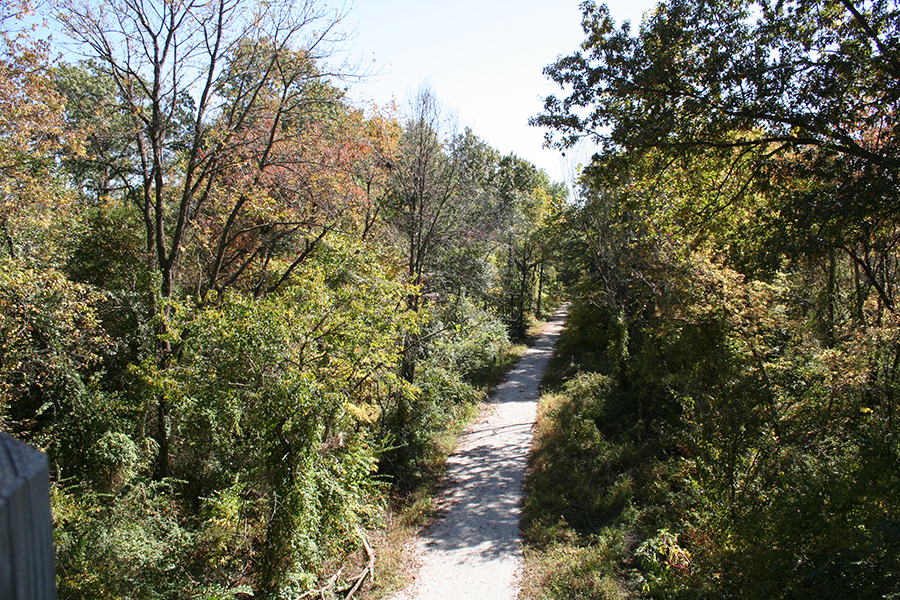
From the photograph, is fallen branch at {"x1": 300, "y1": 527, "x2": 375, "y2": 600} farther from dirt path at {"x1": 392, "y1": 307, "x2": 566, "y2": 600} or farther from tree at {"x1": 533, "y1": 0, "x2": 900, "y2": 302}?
tree at {"x1": 533, "y1": 0, "x2": 900, "y2": 302}

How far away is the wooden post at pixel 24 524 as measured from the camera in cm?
56

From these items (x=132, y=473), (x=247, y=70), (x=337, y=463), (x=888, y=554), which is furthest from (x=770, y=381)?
(x=247, y=70)

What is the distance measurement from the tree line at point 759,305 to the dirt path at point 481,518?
0.83 m

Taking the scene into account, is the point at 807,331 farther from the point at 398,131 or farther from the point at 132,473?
the point at 398,131

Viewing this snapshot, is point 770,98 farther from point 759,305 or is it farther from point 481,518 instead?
point 481,518

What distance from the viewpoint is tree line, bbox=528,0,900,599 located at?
5.23 meters

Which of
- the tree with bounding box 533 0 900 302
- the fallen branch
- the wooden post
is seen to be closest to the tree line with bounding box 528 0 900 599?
the tree with bounding box 533 0 900 302

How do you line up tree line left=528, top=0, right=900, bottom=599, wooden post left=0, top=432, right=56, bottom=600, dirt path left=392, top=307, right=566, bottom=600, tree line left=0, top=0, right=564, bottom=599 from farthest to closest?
dirt path left=392, top=307, right=566, bottom=600 < tree line left=0, top=0, right=564, bottom=599 < tree line left=528, top=0, right=900, bottom=599 < wooden post left=0, top=432, right=56, bottom=600

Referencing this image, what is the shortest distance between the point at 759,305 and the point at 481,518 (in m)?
7.01

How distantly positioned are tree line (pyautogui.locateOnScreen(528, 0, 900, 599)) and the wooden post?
16.6ft

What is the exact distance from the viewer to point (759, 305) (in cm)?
859

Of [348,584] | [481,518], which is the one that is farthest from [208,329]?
[481,518]

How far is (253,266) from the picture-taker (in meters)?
14.7

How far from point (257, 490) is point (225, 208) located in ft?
24.0
